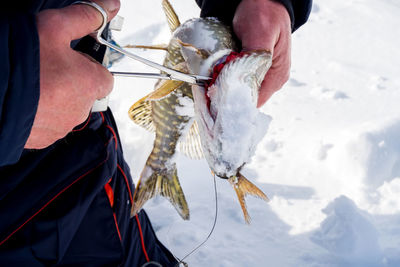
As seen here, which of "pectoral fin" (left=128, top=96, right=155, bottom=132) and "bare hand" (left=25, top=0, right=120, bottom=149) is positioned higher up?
"bare hand" (left=25, top=0, right=120, bottom=149)

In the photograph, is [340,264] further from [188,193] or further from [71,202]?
[71,202]

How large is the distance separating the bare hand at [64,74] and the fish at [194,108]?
219mm

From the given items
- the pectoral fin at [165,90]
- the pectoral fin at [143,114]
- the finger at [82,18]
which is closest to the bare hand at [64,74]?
the finger at [82,18]

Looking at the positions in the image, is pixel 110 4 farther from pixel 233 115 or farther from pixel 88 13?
pixel 233 115

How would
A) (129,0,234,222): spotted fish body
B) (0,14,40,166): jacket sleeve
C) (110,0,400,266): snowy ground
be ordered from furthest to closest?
(110,0,400,266): snowy ground < (129,0,234,222): spotted fish body < (0,14,40,166): jacket sleeve

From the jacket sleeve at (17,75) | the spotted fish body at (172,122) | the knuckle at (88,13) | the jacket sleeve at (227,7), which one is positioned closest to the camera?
the jacket sleeve at (17,75)

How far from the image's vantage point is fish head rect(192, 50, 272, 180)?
0.67m

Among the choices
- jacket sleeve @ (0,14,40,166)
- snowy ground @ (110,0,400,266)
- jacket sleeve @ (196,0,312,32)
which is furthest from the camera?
snowy ground @ (110,0,400,266)

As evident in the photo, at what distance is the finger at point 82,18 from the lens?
50cm

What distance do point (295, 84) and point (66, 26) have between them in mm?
2695

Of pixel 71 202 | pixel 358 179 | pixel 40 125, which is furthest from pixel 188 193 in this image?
pixel 40 125

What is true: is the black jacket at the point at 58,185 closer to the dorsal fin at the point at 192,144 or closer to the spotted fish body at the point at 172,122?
the spotted fish body at the point at 172,122

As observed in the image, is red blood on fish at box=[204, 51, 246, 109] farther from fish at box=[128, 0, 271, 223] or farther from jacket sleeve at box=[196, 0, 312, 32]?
jacket sleeve at box=[196, 0, 312, 32]

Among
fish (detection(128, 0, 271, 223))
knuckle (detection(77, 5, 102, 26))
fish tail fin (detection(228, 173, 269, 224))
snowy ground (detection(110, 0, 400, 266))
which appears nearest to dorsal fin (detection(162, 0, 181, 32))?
fish (detection(128, 0, 271, 223))
